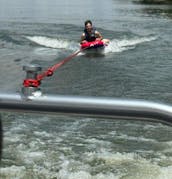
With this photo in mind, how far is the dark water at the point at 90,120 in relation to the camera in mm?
7035

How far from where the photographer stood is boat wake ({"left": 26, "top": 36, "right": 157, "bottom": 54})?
66.1 ft

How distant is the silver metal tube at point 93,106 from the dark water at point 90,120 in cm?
33

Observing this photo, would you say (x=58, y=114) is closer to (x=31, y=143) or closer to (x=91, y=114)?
(x=91, y=114)

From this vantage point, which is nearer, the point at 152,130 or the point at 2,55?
the point at 152,130

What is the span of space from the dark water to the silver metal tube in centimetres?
33

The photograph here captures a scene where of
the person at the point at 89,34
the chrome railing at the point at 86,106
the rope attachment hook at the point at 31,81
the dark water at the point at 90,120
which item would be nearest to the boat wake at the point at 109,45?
the dark water at the point at 90,120

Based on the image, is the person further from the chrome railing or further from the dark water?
the chrome railing

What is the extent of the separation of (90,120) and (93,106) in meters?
7.55

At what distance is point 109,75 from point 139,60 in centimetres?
311

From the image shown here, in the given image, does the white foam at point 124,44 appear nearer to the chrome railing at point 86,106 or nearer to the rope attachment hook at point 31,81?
the rope attachment hook at point 31,81

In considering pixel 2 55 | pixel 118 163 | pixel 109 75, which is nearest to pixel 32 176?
pixel 118 163

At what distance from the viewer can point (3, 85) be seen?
1316 centimetres

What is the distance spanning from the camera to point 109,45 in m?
20.2

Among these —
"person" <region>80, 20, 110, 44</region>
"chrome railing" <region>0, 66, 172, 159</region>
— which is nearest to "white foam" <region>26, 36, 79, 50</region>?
"person" <region>80, 20, 110, 44</region>
